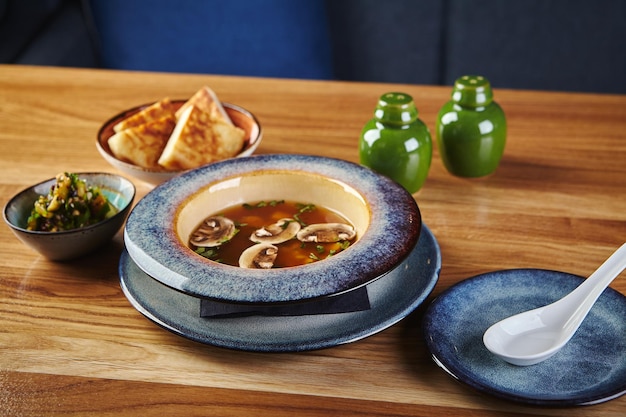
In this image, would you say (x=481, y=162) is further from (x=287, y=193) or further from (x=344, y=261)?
(x=344, y=261)

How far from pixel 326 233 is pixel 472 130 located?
1.34 feet

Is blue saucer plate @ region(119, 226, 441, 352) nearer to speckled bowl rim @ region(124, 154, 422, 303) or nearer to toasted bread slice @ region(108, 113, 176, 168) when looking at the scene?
speckled bowl rim @ region(124, 154, 422, 303)

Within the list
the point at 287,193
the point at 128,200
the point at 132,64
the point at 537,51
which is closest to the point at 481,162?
the point at 287,193

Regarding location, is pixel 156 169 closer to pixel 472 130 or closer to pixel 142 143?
pixel 142 143

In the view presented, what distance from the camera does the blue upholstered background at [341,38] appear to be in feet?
8.90

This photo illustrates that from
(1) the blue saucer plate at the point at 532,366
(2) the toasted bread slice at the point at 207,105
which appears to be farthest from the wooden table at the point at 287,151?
(2) the toasted bread slice at the point at 207,105

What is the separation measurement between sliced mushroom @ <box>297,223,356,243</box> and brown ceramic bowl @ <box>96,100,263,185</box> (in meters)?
0.28

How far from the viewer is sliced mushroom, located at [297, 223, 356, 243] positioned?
3.34 ft

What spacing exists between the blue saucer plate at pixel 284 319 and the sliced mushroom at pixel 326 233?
0.10 m

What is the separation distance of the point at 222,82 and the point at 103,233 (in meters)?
0.86

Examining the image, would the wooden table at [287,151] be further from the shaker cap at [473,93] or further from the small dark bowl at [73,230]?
the shaker cap at [473,93]

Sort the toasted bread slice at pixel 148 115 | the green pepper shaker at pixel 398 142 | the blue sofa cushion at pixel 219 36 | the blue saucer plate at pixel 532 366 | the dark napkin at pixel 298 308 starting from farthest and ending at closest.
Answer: the blue sofa cushion at pixel 219 36 < the toasted bread slice at pixel 148 115 < the green pepper shaker at pixel 398 142 < the dark napkin at pixel 298 308 < the blue saucer plate at pixel 532 366

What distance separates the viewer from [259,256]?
0.97 metres

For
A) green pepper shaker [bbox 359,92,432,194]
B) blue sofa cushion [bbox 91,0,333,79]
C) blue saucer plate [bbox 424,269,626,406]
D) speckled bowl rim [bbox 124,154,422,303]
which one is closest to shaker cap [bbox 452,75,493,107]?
green pepper shaker [bbox 359,92,432,194]
